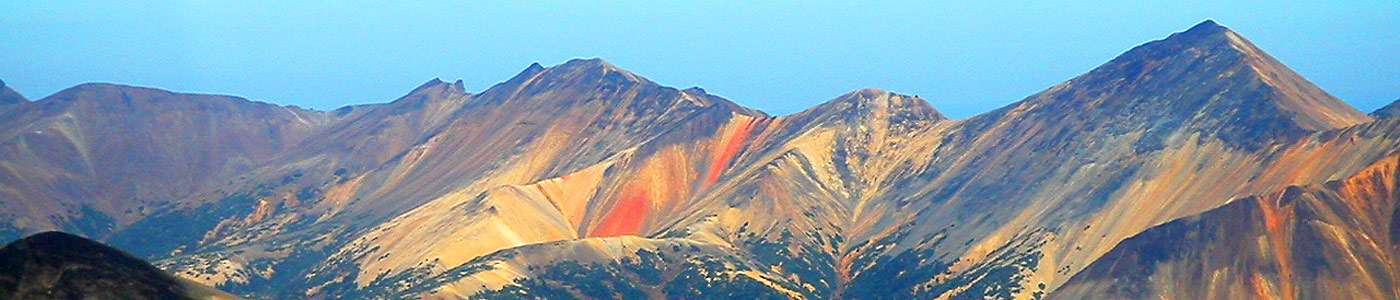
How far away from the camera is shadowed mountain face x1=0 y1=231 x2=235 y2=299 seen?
92500mm

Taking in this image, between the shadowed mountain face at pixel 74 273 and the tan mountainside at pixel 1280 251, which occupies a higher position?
the tan mountainside at pixel 1280 251

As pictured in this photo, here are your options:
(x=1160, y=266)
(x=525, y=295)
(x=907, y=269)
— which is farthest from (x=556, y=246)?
(x=1160, y=266)

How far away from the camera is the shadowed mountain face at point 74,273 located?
9250cm

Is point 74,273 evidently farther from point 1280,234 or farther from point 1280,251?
point 1280,234

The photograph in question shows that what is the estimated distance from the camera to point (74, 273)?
310 ft

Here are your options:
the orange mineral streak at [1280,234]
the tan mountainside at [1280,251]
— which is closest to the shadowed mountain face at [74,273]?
the tan mountainside at [1280,251]

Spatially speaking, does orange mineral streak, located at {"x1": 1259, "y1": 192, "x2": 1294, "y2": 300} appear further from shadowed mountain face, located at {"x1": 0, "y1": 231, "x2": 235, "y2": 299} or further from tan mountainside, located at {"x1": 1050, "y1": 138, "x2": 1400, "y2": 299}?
shadowed mountain face, located at {"x1": 0, "y1": 231, "x2": 235, "y2": 299}

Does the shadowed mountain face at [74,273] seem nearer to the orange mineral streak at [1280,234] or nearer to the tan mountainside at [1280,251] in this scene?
the tan mountainside at [1280,251]

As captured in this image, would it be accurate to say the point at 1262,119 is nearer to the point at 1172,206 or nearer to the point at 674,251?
the point at 1172,206

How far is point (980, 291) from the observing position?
181375mm

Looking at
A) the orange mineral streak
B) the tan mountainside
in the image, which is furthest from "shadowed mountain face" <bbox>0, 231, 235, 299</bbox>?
the orange mineral streak

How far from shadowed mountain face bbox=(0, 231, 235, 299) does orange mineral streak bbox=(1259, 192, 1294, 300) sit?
107 meters

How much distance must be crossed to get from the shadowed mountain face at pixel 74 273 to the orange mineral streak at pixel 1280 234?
107 metres

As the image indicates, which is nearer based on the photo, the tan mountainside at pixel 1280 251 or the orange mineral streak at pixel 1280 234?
the tan mountainside at pixel 1280 251
